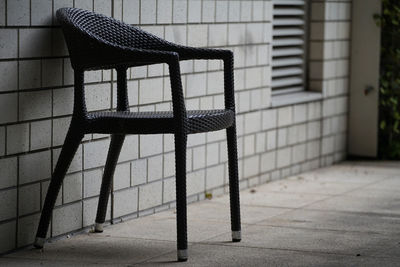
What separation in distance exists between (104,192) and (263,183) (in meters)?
2.27

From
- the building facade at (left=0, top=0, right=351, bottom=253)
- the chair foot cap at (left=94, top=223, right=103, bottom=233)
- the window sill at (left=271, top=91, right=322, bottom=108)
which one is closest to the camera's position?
the building facade at (left=0, top=0, right=351, bottom=253)

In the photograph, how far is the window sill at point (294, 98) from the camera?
700cm

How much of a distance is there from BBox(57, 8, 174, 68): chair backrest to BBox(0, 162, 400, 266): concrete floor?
876 mm

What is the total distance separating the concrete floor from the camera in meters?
4.23

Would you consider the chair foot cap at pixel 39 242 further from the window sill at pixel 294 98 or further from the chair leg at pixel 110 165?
the window sill at pixel 294 98

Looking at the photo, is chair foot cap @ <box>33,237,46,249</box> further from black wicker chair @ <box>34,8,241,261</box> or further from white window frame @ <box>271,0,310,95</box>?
white window frame @ <box>271,0,310,95</box>

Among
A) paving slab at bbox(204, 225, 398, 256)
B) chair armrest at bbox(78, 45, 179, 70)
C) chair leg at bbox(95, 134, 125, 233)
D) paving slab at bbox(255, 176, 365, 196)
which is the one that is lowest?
paving slab at bbox(255, 176, 365, 196)

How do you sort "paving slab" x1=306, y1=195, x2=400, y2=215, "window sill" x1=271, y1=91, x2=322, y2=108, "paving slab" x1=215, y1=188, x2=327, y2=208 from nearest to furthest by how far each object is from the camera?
"paving slab" x1=306, y1=195, x2=400, y2=215, "paving slab" x1=215, y1=188, x2=327, y2=208, "window sill" x1=271, y1=91, x2=322, y2=108

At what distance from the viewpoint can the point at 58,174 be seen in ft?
14.1

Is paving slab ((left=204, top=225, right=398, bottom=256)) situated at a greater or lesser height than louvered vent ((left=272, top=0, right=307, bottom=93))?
lesser

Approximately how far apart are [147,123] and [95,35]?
0.47 meters

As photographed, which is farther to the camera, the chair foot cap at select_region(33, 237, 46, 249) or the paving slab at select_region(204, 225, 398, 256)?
the paving slab at select_region(204, 225, 398, 256)

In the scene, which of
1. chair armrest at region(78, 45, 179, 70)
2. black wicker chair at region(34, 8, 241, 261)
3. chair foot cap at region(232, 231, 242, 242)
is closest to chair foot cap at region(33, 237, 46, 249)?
black wicker chair at region(34, 8, 241, 261)

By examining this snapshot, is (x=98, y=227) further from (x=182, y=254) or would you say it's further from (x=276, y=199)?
(x=276, y=199)
